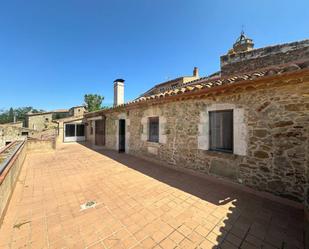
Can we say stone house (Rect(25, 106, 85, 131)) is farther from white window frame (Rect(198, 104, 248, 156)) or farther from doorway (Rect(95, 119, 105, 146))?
white window frame (Rect(198, 104, 248, 156))

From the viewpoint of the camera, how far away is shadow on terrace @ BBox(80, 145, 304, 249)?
2.29 metres

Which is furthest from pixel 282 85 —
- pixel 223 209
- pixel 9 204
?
pixel 9 204

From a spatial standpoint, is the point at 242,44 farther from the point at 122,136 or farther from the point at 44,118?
the point at 44,118

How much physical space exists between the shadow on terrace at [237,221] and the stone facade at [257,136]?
547mm

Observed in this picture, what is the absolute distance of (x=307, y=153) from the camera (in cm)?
317

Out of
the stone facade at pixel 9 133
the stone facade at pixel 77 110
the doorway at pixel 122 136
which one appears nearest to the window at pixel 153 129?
the doorway at pixel 122 136

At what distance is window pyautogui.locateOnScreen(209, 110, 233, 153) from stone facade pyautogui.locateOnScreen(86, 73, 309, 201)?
245 mm

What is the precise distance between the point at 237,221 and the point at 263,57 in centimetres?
713

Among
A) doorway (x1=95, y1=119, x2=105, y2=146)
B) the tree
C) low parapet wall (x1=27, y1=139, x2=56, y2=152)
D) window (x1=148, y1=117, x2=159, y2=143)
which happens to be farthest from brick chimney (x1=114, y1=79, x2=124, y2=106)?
the tree

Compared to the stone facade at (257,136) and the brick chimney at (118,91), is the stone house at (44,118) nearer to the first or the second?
the brick chimney at (118,91)

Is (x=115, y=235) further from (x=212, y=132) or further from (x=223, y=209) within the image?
(x=212, y=132)

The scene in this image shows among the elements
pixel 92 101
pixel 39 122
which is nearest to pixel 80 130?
pixel 92 101

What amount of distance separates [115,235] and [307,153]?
13.6 ft

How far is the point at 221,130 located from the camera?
4.88 meters
